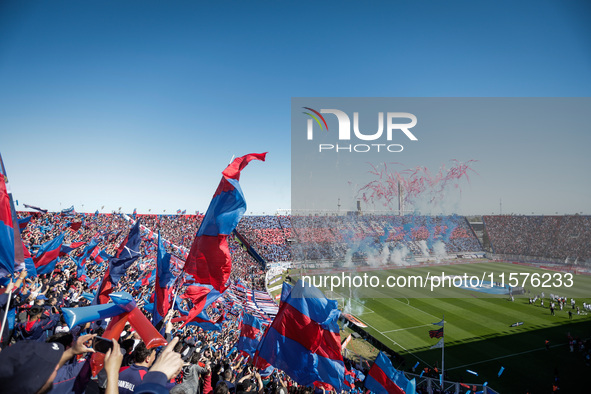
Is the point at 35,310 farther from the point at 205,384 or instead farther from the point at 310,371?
the point at 310,371

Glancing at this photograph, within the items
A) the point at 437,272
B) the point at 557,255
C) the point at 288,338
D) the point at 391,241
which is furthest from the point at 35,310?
the point at 557,255

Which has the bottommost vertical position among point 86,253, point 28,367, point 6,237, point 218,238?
point 86,253

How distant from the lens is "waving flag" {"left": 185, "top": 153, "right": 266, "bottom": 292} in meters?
6.02

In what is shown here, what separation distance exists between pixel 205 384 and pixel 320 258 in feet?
104

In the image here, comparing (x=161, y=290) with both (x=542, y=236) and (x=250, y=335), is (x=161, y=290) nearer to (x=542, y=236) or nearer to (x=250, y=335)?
(x=250, y=335)

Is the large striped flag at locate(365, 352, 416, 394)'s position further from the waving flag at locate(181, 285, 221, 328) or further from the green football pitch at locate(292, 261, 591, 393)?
the green football pitch at locate(292, 261, 591, 393)

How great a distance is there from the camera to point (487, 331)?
2094 centimetres

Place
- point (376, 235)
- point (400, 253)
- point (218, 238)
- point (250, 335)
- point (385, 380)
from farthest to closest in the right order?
point (400, 253)
point (376, 235)
point (250, 335)
point (385, 380)
point (218, 238)

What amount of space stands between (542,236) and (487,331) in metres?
27.2

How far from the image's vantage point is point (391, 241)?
32.9 meters

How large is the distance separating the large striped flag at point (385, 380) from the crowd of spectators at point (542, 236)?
33981 mm

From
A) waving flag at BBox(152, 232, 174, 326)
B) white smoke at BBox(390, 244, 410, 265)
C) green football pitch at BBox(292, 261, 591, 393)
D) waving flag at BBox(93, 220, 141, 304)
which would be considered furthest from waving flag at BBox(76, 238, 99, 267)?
white smoke at BBox(390, 244, 410, 265)

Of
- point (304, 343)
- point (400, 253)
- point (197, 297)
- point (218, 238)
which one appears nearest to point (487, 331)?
point (400, 253)

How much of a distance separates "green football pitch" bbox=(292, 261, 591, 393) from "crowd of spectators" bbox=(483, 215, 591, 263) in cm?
395
